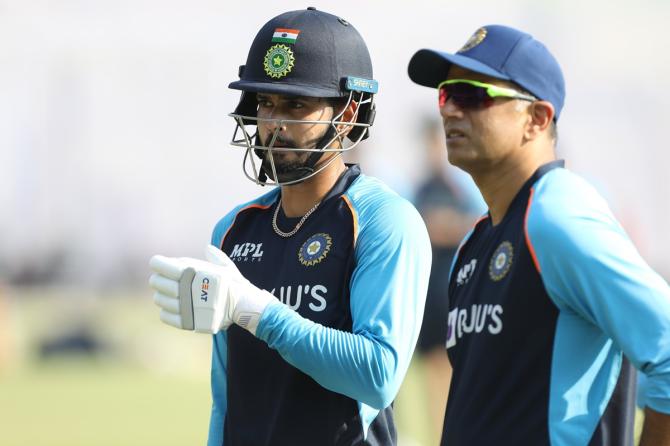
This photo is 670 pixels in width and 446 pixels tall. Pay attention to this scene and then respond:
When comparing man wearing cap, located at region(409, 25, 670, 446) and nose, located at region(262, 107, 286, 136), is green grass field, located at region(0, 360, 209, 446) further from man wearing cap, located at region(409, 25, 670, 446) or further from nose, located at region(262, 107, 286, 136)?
man wearing cap, located at region(409, 25, 670, 446)

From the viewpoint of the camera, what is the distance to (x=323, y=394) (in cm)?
346

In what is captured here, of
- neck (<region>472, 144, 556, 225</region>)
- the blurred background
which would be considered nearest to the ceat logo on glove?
neck (<region>472, 144, 556, 225</region>)

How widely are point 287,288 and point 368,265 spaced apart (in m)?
0.28

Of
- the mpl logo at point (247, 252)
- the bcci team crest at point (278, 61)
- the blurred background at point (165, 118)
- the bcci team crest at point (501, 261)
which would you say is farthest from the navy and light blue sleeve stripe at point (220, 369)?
the blurred background at point (165, 118)

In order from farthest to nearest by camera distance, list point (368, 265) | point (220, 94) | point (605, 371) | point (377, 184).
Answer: point (220, 94), point (377, 184), point (368, 265), point (605, 371)

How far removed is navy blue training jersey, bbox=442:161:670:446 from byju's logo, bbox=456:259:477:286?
11 cm

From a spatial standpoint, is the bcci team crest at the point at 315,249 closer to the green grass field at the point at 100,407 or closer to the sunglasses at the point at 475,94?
the sunglasses at the point at 475,94

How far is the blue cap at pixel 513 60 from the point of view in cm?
307

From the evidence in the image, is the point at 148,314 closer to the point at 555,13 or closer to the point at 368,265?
the point at 555,13

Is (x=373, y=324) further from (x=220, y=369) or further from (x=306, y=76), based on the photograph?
(x=306, y=76)

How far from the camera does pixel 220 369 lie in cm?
384

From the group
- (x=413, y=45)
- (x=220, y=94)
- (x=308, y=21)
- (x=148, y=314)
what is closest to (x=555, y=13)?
(x=413, y=45)

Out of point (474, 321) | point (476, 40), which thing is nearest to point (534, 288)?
point (474, 321)

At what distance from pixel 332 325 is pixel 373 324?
0.18 m
